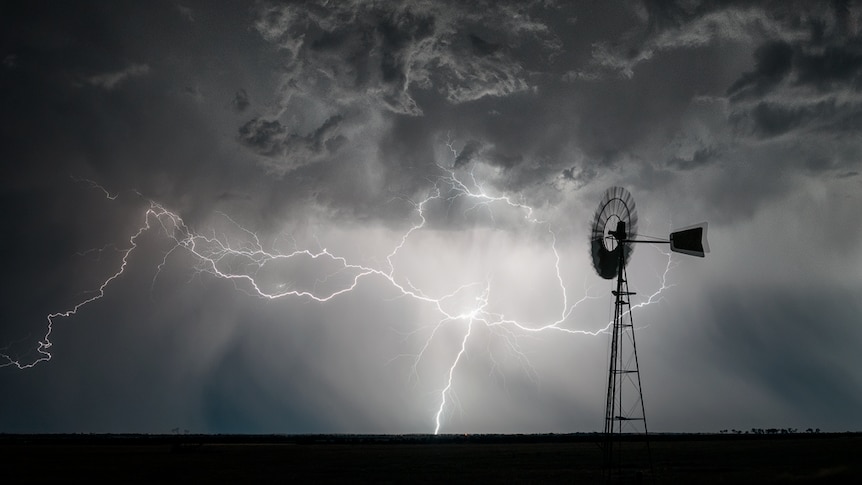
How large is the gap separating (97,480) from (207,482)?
253 inches

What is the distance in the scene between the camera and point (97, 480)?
32500 millimetres

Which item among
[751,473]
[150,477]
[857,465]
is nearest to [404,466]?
[150,477]

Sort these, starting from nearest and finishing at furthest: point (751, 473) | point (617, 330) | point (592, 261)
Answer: point (617, 330) → point (592, 261) → point (751, 473)

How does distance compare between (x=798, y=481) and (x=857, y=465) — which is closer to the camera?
(x=798, y=481)

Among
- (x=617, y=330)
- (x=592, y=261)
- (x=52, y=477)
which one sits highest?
(x=592, y=261)

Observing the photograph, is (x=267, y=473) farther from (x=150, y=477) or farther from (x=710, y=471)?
(x=710, y=471)

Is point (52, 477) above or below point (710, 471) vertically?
below

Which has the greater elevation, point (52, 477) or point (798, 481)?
point (798, 481)

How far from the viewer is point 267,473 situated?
36812 mm

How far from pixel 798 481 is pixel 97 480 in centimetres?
3525

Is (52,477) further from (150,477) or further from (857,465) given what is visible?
(857,465)

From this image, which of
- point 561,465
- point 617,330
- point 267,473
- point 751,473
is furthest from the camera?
point 561,465

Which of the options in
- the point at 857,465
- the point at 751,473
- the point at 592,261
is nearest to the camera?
the point at 592,261

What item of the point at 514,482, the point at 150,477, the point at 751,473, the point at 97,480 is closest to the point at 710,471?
the point at 751,473
